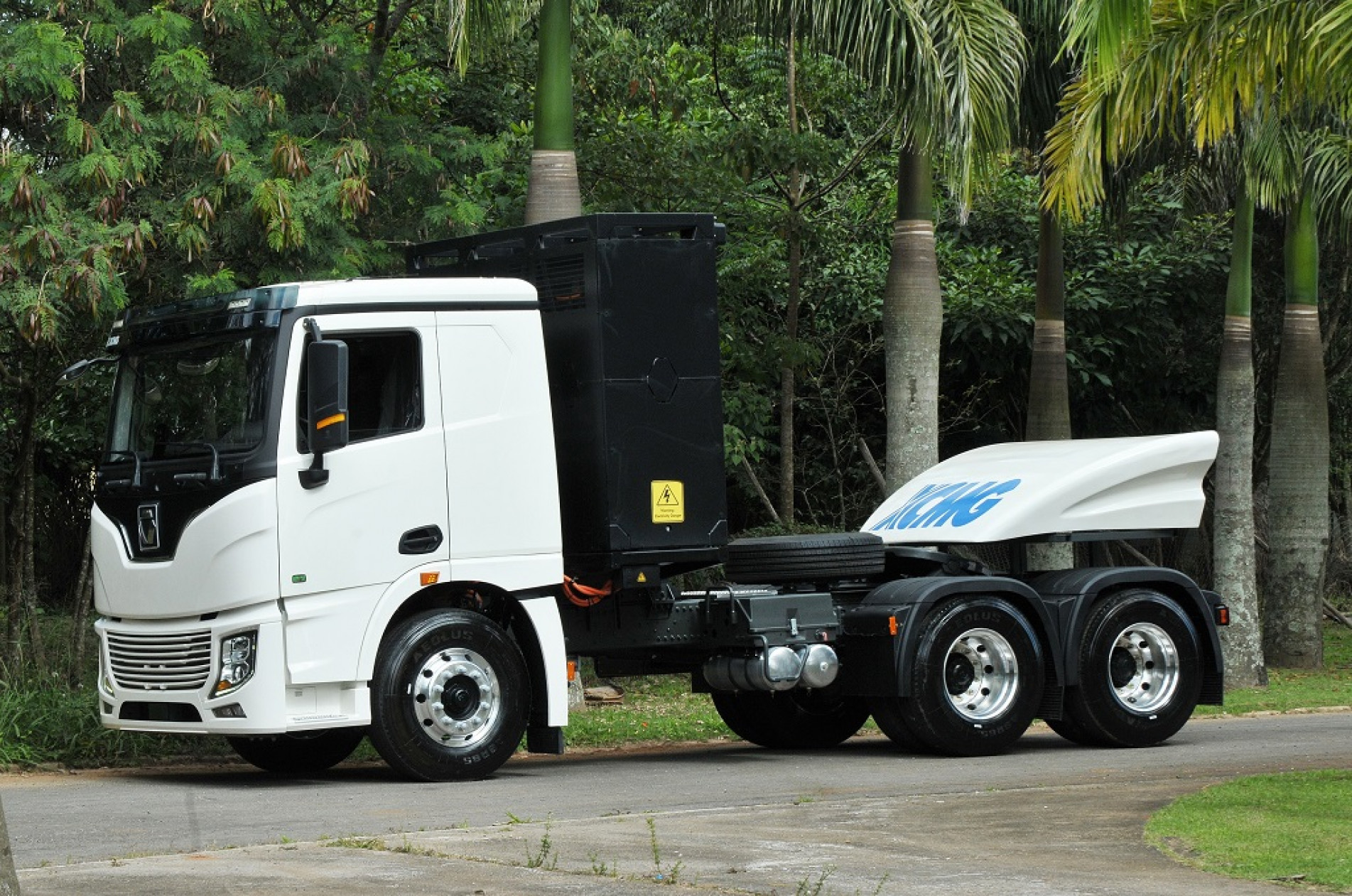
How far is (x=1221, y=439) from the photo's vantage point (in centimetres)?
2191

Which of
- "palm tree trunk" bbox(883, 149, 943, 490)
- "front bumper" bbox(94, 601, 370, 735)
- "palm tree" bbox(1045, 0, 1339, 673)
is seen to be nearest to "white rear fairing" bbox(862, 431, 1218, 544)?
"palm tree" bbox(1045, 0, 1339, 673)

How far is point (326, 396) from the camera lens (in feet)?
36.0

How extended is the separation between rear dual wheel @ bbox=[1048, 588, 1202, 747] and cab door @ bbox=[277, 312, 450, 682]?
4.88 metres

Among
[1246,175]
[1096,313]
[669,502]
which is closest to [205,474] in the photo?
[669,502]

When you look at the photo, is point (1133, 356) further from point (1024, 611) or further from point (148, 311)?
point (148, 311)

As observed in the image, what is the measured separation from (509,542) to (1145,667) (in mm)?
5058

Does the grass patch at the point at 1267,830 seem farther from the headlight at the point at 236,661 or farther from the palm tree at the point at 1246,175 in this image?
the headlight at the point at 236,661

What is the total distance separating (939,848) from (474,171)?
10.5 m

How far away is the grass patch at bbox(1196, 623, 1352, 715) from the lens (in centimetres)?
1802

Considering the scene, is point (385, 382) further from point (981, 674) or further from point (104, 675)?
point (981, 674)

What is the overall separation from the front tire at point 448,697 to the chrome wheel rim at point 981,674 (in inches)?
120

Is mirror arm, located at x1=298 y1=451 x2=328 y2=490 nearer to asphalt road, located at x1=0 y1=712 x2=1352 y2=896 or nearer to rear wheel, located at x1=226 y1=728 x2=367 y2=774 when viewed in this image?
asphalt road, located at x1=0 y1=712 x2=1352 y2=896

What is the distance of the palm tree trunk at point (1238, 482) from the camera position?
21.2m

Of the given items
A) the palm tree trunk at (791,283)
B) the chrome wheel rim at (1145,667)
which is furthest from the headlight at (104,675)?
the palm tree trunk at (791,283)
